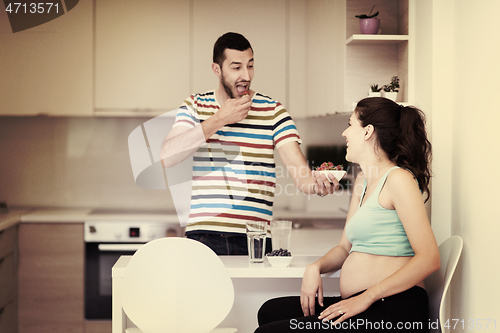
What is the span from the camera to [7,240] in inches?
107

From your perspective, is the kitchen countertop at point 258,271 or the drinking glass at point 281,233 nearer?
the kitchen countertop at point 258,271

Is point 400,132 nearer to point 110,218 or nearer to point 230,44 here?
point 230,44

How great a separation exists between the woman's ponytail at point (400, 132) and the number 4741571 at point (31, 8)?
2422 millimetres

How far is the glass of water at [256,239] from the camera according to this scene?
1.54m

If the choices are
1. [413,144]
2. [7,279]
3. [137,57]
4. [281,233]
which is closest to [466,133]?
[413,144]

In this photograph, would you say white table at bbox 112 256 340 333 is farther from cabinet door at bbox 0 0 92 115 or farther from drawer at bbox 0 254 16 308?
cabinet door at bbox 0 0 92 115

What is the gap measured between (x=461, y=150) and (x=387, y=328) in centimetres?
74

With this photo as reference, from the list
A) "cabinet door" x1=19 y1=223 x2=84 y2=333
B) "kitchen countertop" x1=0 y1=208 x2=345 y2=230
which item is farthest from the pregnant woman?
"cabinet door" x1=19 y1=223 x2=84 y2=333

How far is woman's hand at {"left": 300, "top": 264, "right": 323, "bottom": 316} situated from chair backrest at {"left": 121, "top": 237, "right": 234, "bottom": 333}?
0.76 ft

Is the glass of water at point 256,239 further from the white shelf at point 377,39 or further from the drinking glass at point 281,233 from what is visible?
the white shelf at point 377,39

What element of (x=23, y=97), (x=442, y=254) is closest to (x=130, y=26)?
(x=23, y=97)

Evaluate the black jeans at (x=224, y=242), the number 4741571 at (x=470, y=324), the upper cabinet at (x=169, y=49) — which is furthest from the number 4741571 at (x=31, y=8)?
the number 4741571 at (x=470, y=324)
